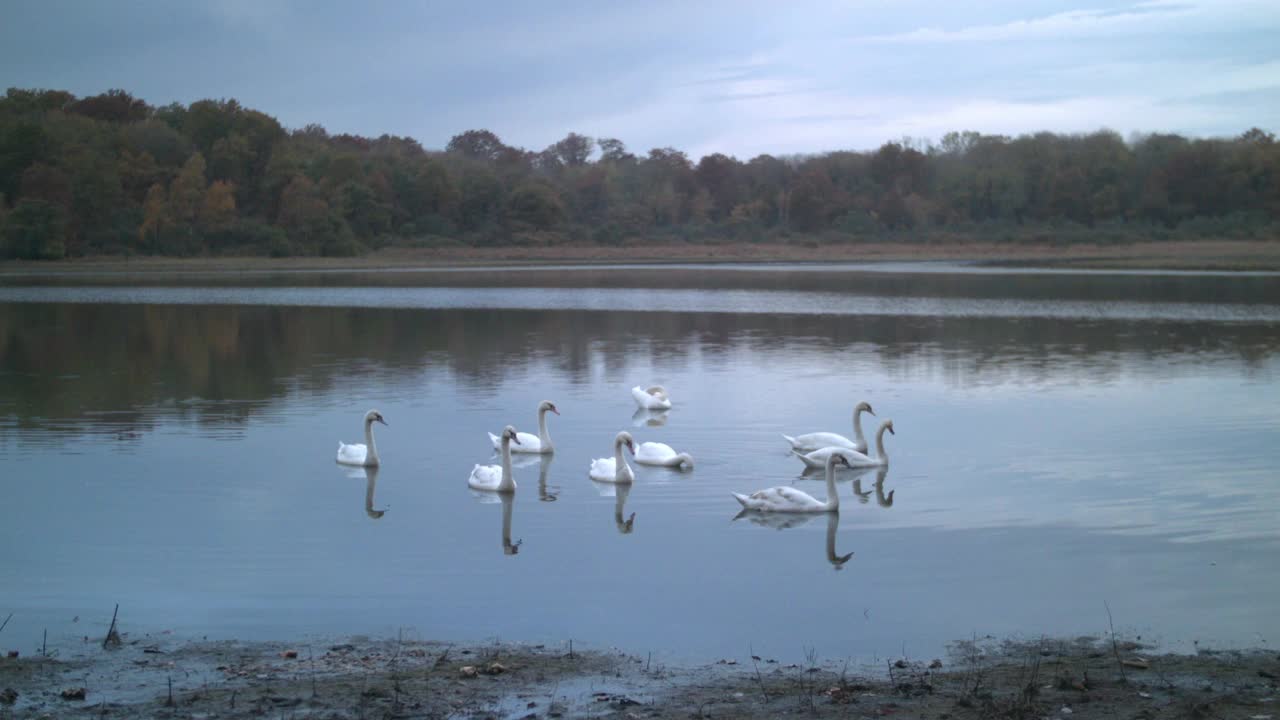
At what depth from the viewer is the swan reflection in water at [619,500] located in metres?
10.8

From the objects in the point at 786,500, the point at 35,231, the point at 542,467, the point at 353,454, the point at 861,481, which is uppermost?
the point at 35,231

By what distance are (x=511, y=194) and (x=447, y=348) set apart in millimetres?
63256

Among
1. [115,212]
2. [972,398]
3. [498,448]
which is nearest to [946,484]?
[498,448]

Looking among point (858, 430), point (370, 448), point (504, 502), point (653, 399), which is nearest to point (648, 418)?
point (653, 399)

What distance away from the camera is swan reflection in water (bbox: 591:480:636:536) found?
1084 cm

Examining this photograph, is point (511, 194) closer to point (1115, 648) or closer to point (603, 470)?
point (603, 470)

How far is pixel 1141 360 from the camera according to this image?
23.5 metres

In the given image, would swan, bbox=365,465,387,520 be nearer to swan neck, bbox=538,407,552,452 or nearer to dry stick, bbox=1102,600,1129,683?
swan neck, bbox=538,407,552,452

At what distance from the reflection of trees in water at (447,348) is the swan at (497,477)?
5.33 meters

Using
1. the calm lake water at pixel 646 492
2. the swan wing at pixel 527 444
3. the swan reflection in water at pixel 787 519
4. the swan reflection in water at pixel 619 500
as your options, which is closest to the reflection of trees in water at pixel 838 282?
the calm lake water at pixel 646 492

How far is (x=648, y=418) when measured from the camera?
662 inches

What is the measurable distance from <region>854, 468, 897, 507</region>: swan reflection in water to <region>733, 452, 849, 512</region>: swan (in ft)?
2.63

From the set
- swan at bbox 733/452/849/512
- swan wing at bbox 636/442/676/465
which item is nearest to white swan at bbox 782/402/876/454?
swan wing at bbox 636/442/676/465

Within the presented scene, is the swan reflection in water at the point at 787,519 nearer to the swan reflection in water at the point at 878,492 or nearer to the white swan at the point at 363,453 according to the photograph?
the swan reflection in water at the point at 878,492
